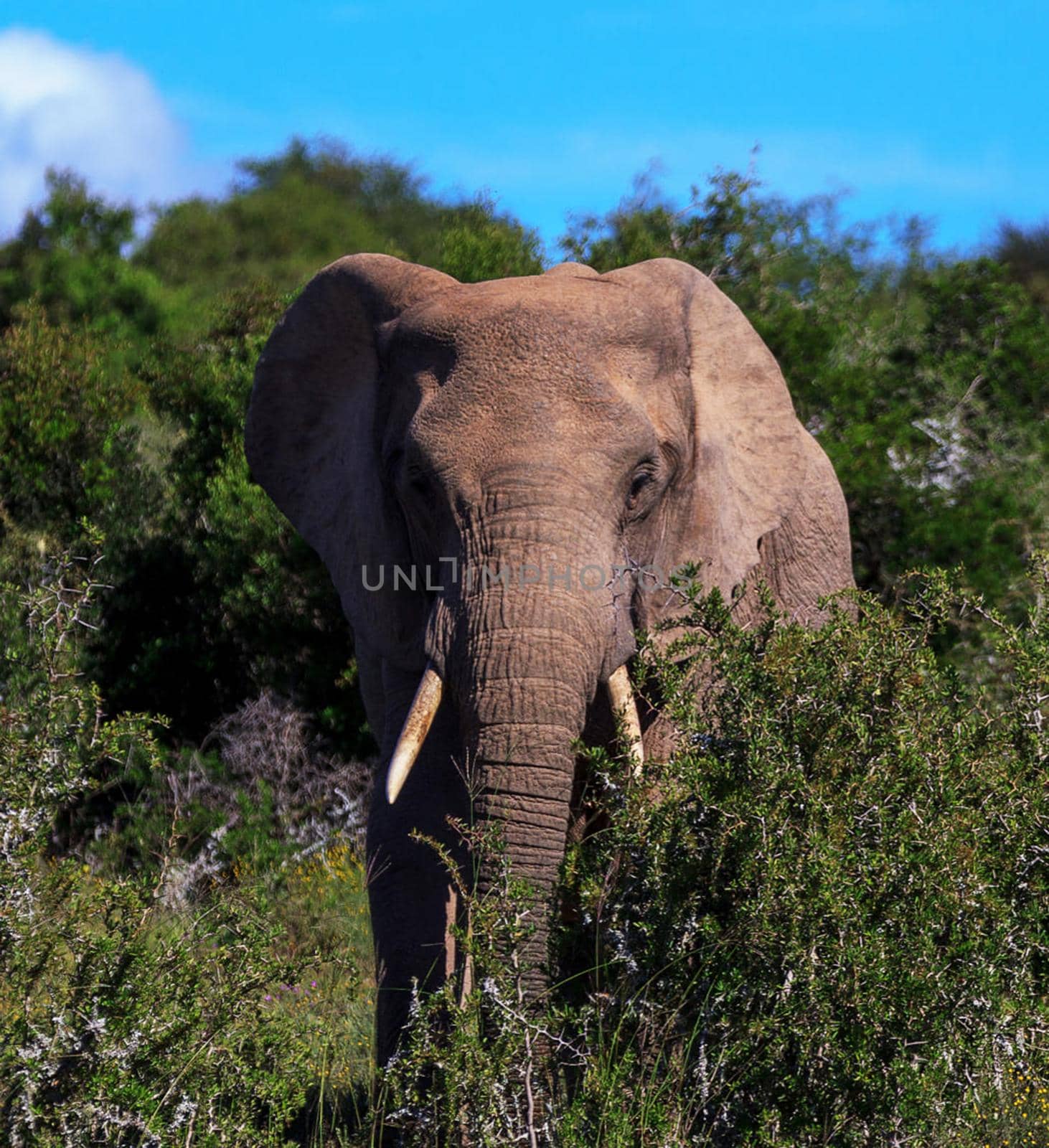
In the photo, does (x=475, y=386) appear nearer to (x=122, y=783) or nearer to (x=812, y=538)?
(x=812, y=538)

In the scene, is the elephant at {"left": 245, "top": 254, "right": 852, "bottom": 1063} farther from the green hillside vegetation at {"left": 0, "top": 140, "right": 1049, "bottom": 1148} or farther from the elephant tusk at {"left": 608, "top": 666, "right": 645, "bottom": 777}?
the green hillside vegetation at {"left": 0, "top": 140, "right": 1049, "bottom": 1148}

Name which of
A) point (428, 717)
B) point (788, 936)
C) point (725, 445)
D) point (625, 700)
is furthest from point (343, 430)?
point (788, 936)

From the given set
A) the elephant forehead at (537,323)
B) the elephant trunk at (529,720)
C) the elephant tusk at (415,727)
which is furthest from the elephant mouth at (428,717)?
the elephant forehead at (537,323)

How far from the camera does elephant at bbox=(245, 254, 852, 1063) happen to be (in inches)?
173

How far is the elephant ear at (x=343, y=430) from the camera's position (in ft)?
17.0

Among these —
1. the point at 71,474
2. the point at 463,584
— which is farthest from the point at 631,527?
the point at 71,474

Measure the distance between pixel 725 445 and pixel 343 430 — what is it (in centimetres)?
128

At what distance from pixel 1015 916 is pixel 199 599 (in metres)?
6.38

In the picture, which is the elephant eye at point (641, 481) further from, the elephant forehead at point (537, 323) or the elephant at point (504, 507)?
the elephant forehead at point (537, 323)

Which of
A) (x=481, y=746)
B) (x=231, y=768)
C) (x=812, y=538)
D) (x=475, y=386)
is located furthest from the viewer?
(x=231, y=768)

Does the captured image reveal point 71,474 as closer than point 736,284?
Yes

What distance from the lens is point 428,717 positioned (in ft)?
14.8

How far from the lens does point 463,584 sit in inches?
180

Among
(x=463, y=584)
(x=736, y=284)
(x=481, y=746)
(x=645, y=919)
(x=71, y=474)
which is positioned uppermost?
(x=736, y=284)
